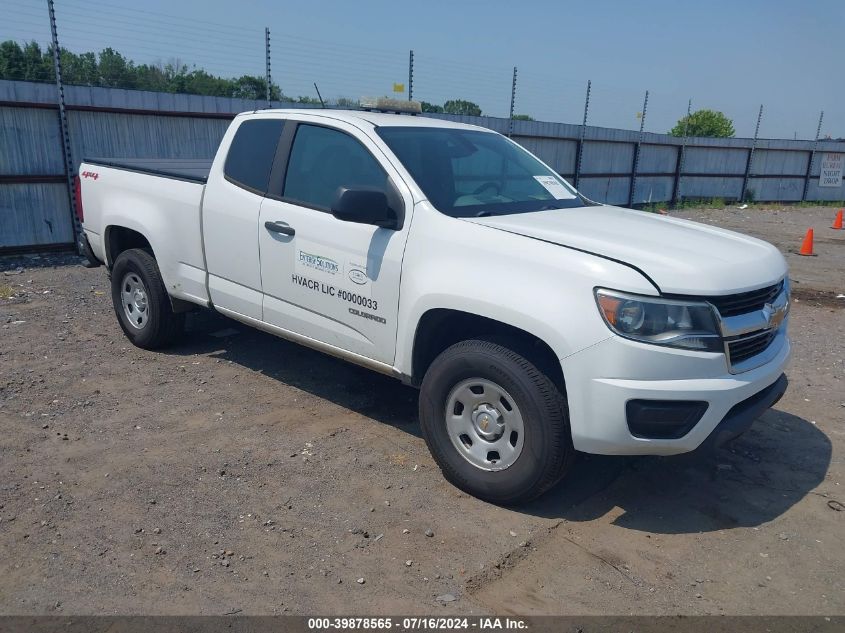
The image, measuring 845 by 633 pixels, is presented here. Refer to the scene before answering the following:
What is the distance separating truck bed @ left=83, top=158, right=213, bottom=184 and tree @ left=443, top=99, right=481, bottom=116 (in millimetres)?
9553

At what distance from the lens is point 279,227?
4578mm

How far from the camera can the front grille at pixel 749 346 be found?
3.43 metres

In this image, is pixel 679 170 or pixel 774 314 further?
pixel 679 170

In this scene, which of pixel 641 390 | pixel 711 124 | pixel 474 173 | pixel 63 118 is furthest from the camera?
pixel 711 124

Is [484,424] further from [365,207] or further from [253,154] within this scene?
[253,154]

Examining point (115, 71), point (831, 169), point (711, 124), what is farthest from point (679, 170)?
point (711, 124)

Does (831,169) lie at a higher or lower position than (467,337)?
lower

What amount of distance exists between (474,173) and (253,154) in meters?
1.61

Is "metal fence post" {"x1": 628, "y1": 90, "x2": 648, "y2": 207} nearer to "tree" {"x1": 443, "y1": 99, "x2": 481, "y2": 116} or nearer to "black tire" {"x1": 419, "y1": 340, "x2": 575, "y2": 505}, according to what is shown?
"tree" {"x1": 443, "y1": 99, "x2": 481, "y2": 116}

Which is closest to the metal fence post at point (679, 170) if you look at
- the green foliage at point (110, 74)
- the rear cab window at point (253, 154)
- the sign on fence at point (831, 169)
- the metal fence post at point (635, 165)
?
the metal fence post at point (635, 165)

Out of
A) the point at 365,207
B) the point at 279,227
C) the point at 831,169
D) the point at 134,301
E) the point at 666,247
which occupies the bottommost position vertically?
the point at 134,301

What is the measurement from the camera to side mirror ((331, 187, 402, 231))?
152 inches

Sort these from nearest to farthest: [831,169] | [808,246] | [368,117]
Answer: [368,117]
[808,246]
[831,169]

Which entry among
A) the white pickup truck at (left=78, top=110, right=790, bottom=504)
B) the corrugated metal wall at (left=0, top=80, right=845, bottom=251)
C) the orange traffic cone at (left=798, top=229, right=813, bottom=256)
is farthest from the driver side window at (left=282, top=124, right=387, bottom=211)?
the orange traffic cone at (left=798, top=229, right=813, bottom=256)
